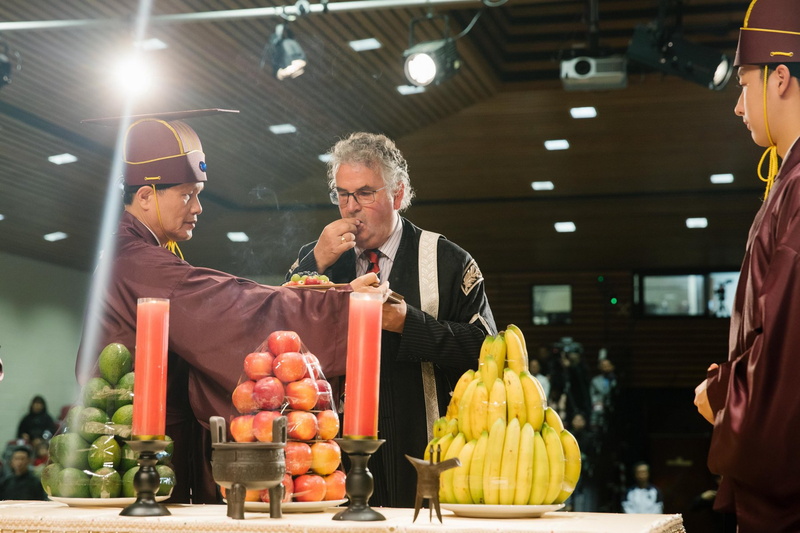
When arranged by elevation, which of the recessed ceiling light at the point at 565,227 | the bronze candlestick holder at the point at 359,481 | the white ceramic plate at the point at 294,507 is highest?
the recessed ceiling light at the point at 565,227

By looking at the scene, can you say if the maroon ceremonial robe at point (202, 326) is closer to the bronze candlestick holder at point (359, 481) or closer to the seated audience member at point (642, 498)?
the bronze candlestick holder at point (359, 481)

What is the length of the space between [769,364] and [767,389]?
37 millimetres

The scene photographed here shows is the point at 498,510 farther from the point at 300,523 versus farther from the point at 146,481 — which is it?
the point at 146,481

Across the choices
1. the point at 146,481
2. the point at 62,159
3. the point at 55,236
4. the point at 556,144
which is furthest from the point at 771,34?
the point at 556,144

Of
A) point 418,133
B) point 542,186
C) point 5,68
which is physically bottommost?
point 5,68

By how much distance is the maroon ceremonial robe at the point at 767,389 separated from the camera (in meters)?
1.45

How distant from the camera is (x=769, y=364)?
4.76 ft

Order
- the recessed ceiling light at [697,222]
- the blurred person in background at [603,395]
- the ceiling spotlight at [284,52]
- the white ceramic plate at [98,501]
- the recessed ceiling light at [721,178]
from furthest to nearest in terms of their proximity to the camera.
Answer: the recessed ceiling light at [697,222] < the recessed ceiling light at [721,178] < the blurred person in background at [603,395] < the ceiling spotlight at [284,52] < the white ceramic plate at [98,501]

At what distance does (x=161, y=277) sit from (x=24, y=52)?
5539mm

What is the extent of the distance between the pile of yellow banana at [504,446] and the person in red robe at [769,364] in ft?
0.79

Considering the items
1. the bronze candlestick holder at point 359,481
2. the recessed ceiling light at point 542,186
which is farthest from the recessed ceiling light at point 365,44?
the bronze candlestick holder at point 359,481

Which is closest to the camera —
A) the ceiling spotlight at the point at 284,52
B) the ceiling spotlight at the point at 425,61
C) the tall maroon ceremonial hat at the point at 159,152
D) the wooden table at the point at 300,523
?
the wooden table at the point at 300,523

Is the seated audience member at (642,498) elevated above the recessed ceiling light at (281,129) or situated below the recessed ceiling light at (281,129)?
below

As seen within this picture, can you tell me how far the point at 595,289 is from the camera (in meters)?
14.6
